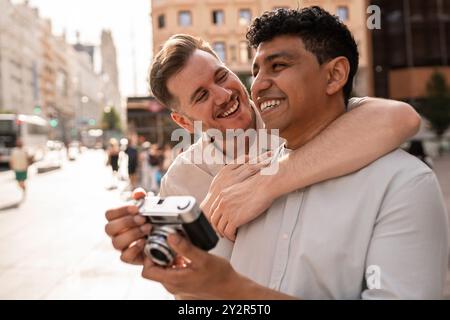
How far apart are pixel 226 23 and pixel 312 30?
3491 centimetres

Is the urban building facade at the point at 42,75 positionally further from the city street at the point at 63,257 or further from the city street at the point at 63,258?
the city street at the point at 63,258

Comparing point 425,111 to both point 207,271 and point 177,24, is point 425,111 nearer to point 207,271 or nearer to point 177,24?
point 177,24

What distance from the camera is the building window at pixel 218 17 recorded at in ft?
116

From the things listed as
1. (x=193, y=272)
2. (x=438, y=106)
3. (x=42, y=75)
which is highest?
(x=42, y=75)

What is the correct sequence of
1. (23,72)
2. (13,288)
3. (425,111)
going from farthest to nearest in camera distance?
(23,72) < (425,111) < (13,288)

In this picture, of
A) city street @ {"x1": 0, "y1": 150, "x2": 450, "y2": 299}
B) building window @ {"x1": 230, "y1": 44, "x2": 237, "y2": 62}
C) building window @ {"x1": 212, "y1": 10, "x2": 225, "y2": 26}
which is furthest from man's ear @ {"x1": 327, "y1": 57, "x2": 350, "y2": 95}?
building window @ {"x1": 212, "y1": 10, "x2": 225, "y2": 26}

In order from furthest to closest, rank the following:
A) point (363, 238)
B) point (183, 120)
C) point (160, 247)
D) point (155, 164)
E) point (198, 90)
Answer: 1. point (155, 164)
2. point (183, 120)
3. point (198, 90)
4. point (363, 238)
5. point (160, 247)

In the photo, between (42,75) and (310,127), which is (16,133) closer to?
(310,127)

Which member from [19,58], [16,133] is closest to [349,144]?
[16,133]

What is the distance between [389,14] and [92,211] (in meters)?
28.5

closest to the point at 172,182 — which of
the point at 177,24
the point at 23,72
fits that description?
the point at 177,24

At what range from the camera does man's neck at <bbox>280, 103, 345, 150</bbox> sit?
154 cm

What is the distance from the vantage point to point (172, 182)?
201cm

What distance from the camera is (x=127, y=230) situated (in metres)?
1.20
